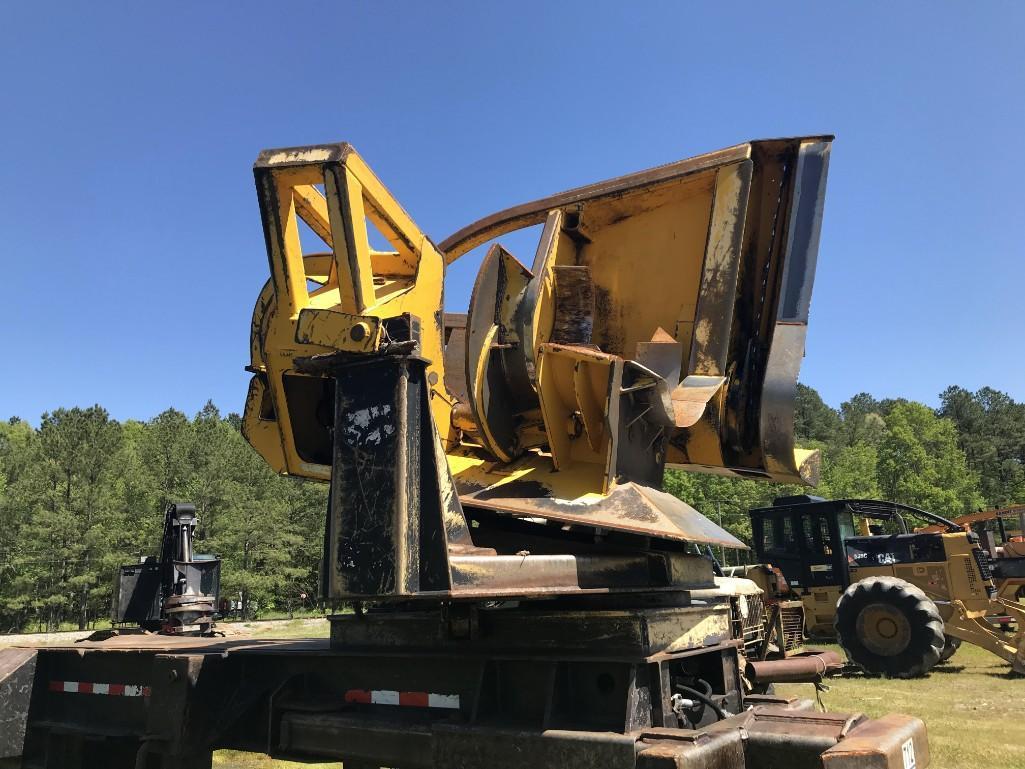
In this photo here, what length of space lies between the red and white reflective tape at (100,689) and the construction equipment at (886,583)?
11.5 meters

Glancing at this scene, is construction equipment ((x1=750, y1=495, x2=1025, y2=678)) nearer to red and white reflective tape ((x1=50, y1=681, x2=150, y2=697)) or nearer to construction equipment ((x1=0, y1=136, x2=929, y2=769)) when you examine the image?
construction equipment ((x1=0, y1=136, x2=929, y2=769))

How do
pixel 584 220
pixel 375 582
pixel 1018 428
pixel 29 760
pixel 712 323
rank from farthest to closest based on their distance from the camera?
pixel 1018 428 → pixel 29 760 → pixel 584 220 → pixel 712 323 → pixel 375 582

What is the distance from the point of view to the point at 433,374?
11.1 feet

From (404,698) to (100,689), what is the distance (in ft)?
7.91

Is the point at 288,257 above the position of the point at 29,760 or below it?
above

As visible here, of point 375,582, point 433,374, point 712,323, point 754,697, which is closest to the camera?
point 375,582

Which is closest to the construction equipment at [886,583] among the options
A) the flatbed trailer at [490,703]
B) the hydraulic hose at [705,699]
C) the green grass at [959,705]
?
the green grass at [959,705]

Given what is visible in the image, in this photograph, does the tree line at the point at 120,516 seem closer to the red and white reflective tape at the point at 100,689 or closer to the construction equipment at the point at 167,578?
the construction equipment at the point at 167,578

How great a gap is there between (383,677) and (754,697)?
5.94 feet

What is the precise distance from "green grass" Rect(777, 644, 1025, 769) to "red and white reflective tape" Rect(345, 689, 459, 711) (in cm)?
567

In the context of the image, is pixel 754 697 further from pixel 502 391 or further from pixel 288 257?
pixel 288 257

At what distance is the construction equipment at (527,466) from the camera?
2855mm

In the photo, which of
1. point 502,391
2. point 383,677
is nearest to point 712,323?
point 502,391

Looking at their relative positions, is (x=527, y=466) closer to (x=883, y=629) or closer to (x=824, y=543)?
(x=883, y=629)
